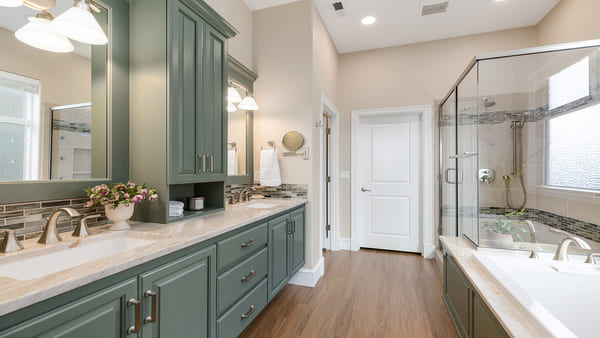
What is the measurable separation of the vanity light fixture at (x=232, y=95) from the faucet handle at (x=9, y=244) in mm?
1785

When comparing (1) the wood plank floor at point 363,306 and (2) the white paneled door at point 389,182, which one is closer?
(1) the wood plank floor at point 363,306

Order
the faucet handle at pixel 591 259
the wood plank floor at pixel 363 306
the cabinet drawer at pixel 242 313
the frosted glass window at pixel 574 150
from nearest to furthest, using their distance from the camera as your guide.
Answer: the cabinet drawer at pixel 242 313
the faucet handle at pixel 591 259
the frosted glass window at pixel 574 150
the wood plank floor at pixel 363 306

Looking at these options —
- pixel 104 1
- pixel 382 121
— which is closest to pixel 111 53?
pixel 104 1

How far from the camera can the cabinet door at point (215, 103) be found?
1908 millimetres

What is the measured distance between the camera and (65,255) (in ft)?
3.84

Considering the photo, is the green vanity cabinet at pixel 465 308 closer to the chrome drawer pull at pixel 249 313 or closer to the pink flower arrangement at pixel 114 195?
the chrome drawer pull at pixel 249 313

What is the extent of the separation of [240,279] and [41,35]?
1.63 metres

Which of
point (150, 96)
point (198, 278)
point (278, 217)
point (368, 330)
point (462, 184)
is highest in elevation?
point (150, 96)

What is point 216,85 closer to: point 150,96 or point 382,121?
point 150,96

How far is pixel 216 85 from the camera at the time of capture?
2.00m

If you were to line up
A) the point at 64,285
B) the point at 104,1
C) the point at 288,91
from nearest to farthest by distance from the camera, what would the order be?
the point at 64,285
the point at 104,1
the point at 288,91

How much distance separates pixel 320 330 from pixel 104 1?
8.52 ft

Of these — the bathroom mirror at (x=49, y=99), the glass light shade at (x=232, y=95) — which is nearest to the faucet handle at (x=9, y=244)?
the bathroom mirror at (x=49, y=99)

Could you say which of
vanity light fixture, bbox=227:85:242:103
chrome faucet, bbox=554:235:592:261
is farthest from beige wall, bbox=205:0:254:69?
chrome faucet, bbox=554:235:592:261
